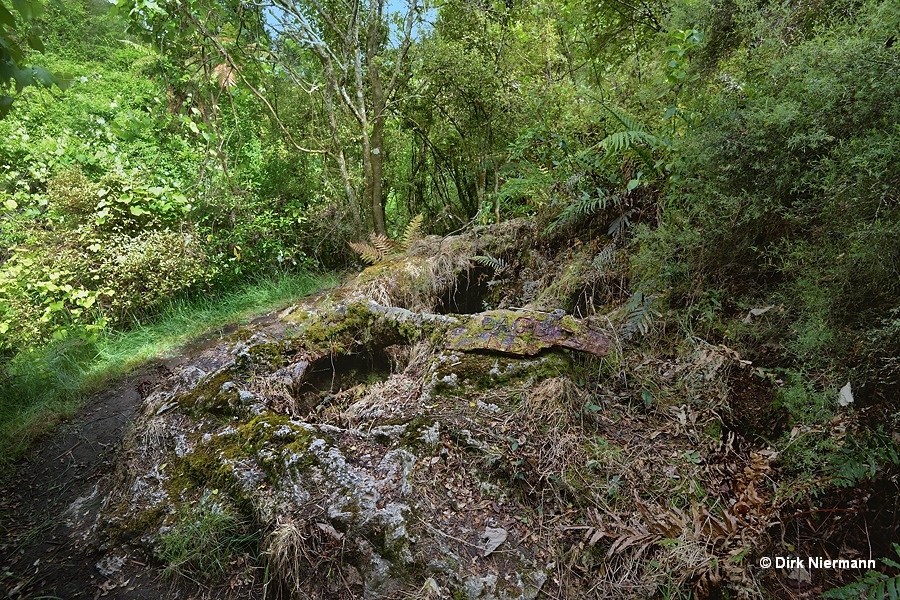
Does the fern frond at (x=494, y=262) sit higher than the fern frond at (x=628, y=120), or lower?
lower

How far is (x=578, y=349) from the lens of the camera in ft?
8.89

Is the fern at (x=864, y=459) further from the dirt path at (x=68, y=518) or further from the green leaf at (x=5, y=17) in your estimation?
the green leaf at (x=5, y=17)

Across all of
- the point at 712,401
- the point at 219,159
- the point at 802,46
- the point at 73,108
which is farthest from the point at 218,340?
the point at 73,108

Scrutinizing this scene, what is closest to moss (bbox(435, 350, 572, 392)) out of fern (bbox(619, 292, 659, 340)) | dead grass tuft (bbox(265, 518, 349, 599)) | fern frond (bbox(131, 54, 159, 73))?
fern (bbox(619, 292, 659, 340))

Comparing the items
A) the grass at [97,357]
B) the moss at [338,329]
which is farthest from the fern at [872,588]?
the grass at [97,357]

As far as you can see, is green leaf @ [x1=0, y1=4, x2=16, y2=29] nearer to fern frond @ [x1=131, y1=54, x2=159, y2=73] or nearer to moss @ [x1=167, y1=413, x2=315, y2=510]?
moss @ [x1=167, y1=413, x2=315, y2=510]

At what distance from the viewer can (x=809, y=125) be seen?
2041 millimetres

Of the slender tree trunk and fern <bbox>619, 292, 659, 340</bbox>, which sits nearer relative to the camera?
fern <bbox>619, 292, 659, 340</bbox>

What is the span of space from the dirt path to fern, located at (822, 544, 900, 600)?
278cm

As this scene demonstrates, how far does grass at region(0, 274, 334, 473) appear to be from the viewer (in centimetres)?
381

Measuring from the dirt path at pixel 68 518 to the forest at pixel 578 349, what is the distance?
0.06 m

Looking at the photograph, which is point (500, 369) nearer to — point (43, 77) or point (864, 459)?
point (864, 459)

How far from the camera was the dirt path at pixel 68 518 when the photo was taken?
2.12m

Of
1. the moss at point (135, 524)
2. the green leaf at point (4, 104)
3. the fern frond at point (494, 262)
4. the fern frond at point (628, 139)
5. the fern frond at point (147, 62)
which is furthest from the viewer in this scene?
the fern frond at point (147, 62)
